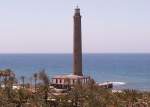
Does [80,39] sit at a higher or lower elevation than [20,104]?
higher

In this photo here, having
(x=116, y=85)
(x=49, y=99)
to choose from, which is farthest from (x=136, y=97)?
(x=116, y=85)

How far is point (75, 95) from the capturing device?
143 feet

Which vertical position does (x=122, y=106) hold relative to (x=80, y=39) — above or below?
below

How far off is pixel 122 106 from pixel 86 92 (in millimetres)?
4621

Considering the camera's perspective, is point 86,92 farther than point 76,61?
No

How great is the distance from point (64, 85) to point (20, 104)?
67.9 feet

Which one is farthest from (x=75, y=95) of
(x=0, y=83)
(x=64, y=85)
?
(x=64, y=85)

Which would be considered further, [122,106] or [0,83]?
[0,83]

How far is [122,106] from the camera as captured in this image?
38.3 metres

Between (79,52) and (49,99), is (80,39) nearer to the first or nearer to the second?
(79,52)

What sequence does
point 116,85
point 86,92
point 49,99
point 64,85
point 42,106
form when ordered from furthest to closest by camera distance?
point 116,85 → point 64,85 → point 49,99 → point 86,92 → point 42,106

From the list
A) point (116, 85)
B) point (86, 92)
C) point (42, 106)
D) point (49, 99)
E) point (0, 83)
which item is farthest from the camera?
point (116, 85)

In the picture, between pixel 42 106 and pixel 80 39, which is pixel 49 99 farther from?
pixel 80 39

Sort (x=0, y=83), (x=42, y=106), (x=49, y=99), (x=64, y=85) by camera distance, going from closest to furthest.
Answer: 1. (x=42, y=106)
2. (x=49, y=99)
3. (x=0, y=83)
4. (x=64, y=85)
